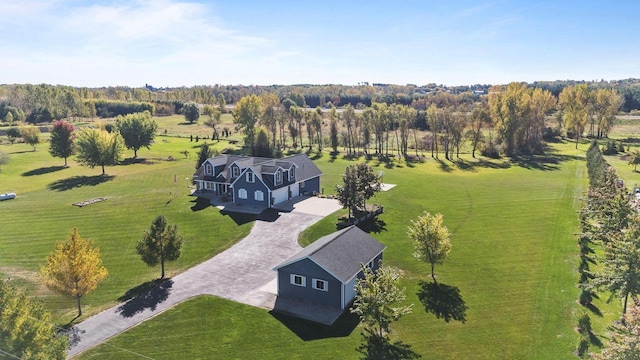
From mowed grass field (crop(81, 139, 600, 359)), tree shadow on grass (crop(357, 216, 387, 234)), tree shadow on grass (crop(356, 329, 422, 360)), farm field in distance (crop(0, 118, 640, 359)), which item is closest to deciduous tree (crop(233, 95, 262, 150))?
farm field in distance (crop(0, 118, 640, 359))

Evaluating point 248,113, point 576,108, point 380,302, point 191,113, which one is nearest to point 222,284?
point 380,302

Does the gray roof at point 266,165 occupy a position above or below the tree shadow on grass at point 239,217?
above

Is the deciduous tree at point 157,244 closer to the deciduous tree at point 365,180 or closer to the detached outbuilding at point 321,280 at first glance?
the detached outbuilding at point 321,280

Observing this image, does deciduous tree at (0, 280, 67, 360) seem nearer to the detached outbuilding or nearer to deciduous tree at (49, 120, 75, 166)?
the detached outbuilding

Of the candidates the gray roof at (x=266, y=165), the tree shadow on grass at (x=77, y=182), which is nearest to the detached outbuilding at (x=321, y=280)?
the gray roof at (x=266, y=165)

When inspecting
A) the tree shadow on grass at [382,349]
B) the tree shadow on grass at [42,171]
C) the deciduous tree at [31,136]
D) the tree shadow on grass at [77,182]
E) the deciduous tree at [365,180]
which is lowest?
the tree shadow on grass at [382,349]

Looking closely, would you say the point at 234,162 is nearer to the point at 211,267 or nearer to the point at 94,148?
the point at 211,267
